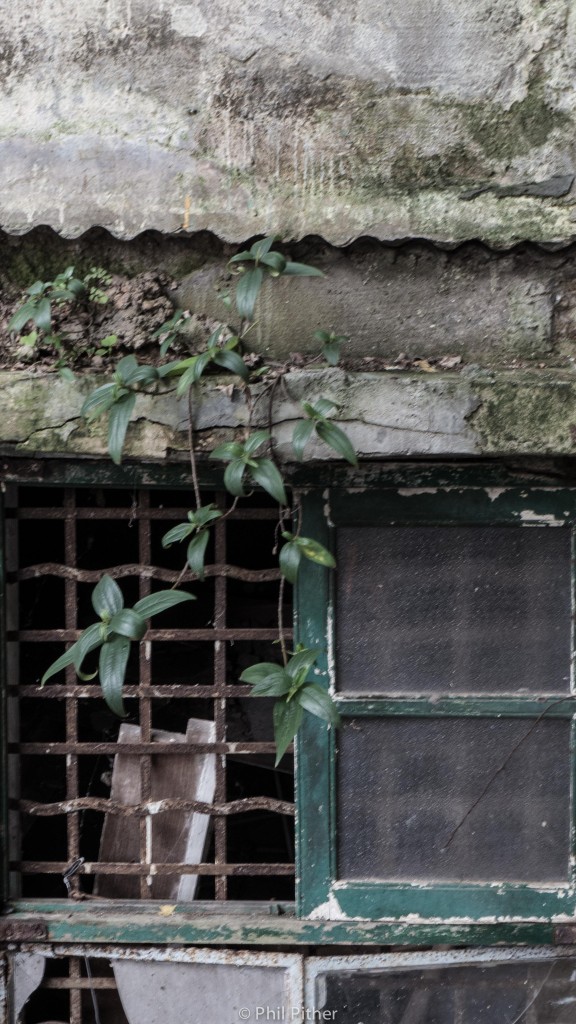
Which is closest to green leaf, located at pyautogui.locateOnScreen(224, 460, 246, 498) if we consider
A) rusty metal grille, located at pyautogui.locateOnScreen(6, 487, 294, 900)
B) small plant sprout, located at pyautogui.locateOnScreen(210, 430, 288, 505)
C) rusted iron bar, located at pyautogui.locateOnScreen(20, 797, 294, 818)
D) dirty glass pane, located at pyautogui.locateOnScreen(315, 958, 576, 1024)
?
small plant sprout, located at pyautogui.locateOnScreen(210, 430, 288, 505)

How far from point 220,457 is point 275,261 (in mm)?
502

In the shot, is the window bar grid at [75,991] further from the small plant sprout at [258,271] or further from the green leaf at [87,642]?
the small plant sprout at [258,271]

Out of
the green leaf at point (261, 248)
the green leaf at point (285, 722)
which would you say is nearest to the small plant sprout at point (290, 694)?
the green leaf at point (285, 722)

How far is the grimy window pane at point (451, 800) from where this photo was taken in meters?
2.31

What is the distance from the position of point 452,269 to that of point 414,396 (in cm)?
43

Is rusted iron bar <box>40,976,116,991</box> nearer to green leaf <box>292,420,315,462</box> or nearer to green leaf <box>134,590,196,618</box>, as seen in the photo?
green leaf <box>134,590,196,618</box>

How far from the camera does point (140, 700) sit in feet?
8.05

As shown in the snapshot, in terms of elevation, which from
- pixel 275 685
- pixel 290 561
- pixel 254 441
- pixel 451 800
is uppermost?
pixel 254 441

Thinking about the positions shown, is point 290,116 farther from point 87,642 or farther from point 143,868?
point 143,868

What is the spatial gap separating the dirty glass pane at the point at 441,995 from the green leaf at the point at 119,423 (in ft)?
5.33

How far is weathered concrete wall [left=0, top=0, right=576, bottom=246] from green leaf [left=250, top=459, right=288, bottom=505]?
693 mm

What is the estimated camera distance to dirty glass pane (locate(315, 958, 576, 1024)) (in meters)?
2.41

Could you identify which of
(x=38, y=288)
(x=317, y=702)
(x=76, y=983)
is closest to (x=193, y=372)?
(x=38, y=288)

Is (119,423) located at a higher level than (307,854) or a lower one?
higher
